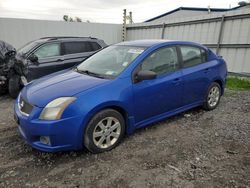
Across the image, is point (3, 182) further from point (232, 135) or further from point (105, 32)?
point (105, 32)

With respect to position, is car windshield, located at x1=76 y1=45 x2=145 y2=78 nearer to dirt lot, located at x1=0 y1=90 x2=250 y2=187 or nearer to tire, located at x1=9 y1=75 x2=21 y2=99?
dirt lot, located at x1=0 y1=90 x2=250 y2=187

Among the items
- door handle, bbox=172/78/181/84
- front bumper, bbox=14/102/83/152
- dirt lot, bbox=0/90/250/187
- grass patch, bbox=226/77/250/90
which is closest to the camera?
dirt lot, bbox=0/90/250/187

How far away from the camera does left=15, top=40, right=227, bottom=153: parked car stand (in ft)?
10.0

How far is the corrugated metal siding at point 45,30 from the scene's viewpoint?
10.6 meters

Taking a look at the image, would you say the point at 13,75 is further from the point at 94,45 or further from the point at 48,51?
the point at 94,45

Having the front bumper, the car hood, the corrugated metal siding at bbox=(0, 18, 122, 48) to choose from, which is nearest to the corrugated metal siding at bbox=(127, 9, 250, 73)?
the corrugated metal siding at bbox=(0, 18, 122, 48)

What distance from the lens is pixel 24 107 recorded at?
131 inches

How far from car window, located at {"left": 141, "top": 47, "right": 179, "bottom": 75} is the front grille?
1.75 metres

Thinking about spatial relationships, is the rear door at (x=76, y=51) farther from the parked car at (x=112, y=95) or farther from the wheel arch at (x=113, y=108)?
the wheel arch at (x=113, y=108)

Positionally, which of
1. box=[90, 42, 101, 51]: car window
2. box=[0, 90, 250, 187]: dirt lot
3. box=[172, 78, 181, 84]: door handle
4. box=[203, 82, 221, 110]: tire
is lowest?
box=[0, 90, 250, 187]: dirt lot

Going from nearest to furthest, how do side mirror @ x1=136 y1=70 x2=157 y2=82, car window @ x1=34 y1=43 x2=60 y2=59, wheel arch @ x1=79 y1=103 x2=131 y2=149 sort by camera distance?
1. wheel arch @ x1=79 y1=103 x2=131 y2=149
2. side mirror @ x1=136 y1=70 x2=157 y2=82
3. car window @ x1=34 y1=43 x2=60 y2=59

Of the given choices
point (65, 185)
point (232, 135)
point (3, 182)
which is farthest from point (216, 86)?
point (3, 182)

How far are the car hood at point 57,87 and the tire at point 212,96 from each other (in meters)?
2.55

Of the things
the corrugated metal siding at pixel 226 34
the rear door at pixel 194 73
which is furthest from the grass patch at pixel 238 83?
the rear door at pixel 194 73
